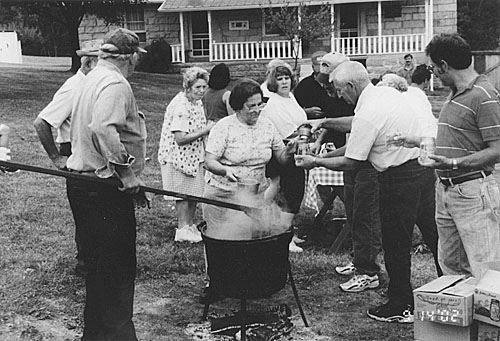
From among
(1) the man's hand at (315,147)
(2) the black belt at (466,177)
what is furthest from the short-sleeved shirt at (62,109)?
(2) the black belt at (466,177)

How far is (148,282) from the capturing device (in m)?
5.87

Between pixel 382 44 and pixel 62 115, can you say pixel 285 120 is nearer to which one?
pixel 62 115

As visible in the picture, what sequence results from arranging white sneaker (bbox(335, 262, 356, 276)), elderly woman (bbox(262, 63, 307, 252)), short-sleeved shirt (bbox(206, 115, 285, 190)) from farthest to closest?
elderly woman (bbox(262, 63, 307, 252)) < white sneaker (bbox(335, 262, 356, 276)) < short-sleeved shirt (bbox(206, 115, 285, 190))

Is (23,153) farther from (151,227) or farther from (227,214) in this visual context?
(227,214)

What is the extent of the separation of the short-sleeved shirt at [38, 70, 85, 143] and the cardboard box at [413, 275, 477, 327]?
2.80 meters

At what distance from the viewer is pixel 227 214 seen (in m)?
5.11

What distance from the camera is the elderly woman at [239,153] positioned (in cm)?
497

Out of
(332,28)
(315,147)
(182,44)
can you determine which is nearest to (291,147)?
(315,147)

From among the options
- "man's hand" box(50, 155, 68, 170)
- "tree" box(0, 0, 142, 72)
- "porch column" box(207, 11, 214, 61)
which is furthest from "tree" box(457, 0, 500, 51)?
"man's hand" box(50, 155, 68, 170)

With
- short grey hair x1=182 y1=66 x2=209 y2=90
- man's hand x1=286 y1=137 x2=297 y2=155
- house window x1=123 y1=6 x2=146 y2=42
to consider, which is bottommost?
man's hand x1=286 y1=137 x2=297 y2=155

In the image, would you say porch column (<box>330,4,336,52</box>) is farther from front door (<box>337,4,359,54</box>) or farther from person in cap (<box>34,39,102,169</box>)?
person in cap (<box>34,39,102,169</box>)

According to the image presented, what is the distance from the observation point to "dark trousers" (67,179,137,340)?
409 centimetres

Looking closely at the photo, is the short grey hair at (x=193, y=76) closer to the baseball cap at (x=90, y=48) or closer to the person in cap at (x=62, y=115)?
the person in cap at (x=62, y=115)

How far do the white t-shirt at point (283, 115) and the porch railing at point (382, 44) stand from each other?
19.4m
